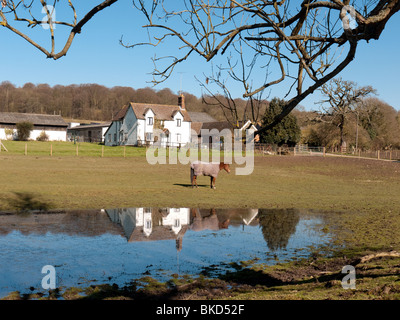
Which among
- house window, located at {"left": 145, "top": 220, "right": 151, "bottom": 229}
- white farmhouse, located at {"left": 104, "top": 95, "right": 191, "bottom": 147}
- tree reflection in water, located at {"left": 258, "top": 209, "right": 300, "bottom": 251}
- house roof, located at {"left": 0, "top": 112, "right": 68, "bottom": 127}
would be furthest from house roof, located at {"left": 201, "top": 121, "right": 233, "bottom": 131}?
house window, located at {"left": 145, "top": 220, "right": 151, "bottom": 229}

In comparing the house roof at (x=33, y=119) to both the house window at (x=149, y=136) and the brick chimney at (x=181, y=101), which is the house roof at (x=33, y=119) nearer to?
the house window at (x=149, y=136)

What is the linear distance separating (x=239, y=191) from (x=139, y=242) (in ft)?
46.8

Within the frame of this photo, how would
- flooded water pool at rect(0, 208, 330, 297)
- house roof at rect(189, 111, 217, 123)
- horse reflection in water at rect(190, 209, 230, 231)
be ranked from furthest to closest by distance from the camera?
1. house roof at rect(189, 111, 217, 123)
2. horse reflection in water at rect(190, 209, 230, 231)
3. flooded water pool at rect(0, 208, 330, 297)

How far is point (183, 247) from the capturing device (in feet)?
39.7

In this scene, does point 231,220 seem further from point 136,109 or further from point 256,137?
point 136,109

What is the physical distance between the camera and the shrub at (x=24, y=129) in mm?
78594

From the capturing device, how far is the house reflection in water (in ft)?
45.3

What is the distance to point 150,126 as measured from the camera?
7362 cm

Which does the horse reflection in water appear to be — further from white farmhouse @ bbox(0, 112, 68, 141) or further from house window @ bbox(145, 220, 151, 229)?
white farmhouse @ bbox(0, 112, 68, 141)

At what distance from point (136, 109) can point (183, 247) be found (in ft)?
208

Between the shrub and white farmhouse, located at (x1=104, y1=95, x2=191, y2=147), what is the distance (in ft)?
52.8

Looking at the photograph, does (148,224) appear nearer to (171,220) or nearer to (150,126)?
(171,220)
